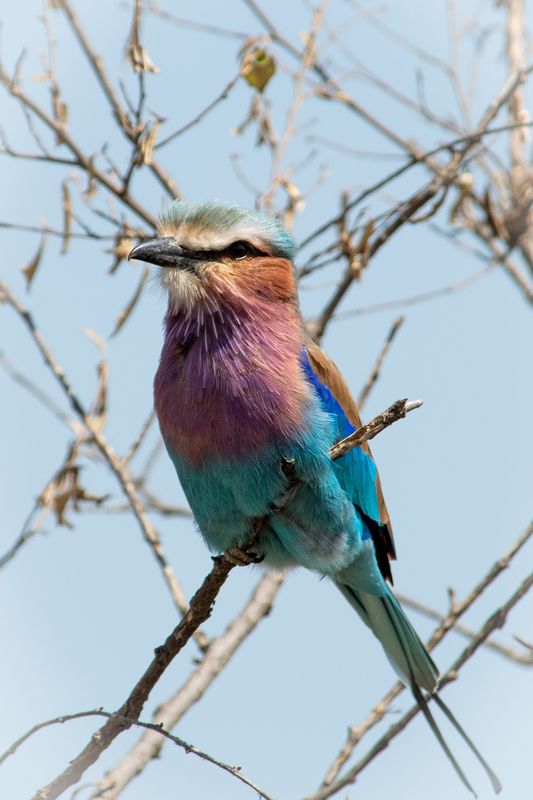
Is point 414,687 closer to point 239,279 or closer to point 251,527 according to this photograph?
point 251,527

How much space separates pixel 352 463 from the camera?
4.47 m

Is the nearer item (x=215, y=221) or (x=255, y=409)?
(x=255, y=409)

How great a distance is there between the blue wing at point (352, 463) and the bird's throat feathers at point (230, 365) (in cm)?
11

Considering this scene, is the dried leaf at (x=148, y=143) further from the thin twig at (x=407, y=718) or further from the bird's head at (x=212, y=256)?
the thin twig at (x=407, y=718)

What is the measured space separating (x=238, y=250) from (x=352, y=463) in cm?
94

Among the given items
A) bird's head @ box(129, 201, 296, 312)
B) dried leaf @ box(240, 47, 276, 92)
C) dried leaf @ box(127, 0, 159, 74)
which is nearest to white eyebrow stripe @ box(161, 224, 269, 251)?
bird's head @ box(129, 201, 296, 312)

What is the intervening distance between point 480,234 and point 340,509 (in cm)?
244

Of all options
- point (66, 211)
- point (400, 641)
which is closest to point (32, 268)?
point (66, 211)

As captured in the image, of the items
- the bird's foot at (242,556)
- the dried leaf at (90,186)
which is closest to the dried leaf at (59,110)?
the dried leaf at (90,186)

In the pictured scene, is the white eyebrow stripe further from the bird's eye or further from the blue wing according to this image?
the blue wing

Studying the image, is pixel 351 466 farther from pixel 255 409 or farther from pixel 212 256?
pixel 212 256

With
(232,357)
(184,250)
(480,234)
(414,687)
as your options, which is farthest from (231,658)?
(480,234)

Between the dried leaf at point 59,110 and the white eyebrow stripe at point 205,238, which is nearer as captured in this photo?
the white eyebrow stripe at point 205,238

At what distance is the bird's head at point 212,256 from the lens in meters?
4.25
